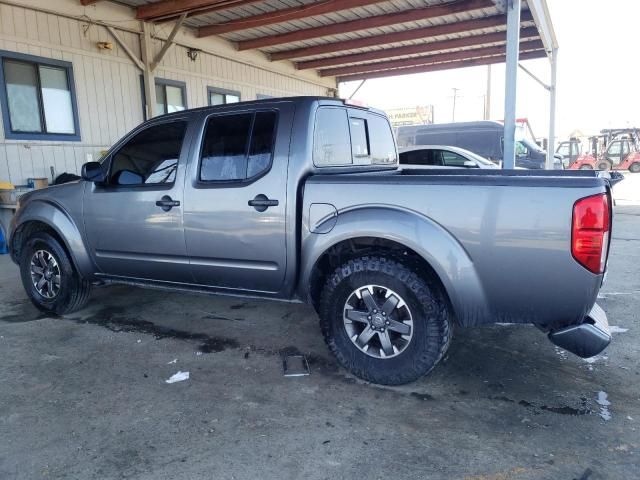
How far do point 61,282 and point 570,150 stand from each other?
30056 millimetres

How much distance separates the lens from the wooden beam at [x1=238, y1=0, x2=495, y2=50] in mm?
9938

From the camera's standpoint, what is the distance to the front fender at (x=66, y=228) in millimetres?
4363

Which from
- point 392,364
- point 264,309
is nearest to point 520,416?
point 392,364

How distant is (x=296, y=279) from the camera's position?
11.2ft

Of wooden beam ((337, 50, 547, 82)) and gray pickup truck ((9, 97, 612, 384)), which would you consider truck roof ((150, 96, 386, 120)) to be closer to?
gray pickup truck ((9, 97, 612, 384))

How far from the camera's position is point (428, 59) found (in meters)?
14.8

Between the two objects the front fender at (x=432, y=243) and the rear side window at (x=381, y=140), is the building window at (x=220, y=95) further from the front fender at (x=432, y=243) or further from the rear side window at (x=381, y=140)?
the front fender at (x=432, y=243)

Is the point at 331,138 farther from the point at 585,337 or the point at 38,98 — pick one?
the point at 38,98

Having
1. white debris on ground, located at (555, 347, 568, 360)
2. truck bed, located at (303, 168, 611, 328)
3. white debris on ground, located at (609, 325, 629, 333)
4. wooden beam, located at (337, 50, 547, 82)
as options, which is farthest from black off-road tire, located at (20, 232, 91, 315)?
wooden beam, located at (337, 50, 547, 82)

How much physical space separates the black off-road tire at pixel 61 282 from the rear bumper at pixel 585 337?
4.07 m

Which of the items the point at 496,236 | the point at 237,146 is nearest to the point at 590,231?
the point at 496,236

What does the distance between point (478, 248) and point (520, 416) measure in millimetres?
1017

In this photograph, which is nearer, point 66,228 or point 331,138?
point 331,138

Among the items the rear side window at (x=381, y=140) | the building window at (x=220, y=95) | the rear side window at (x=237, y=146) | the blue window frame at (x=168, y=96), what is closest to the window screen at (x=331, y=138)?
the rear side window at (x=237, y=146)
